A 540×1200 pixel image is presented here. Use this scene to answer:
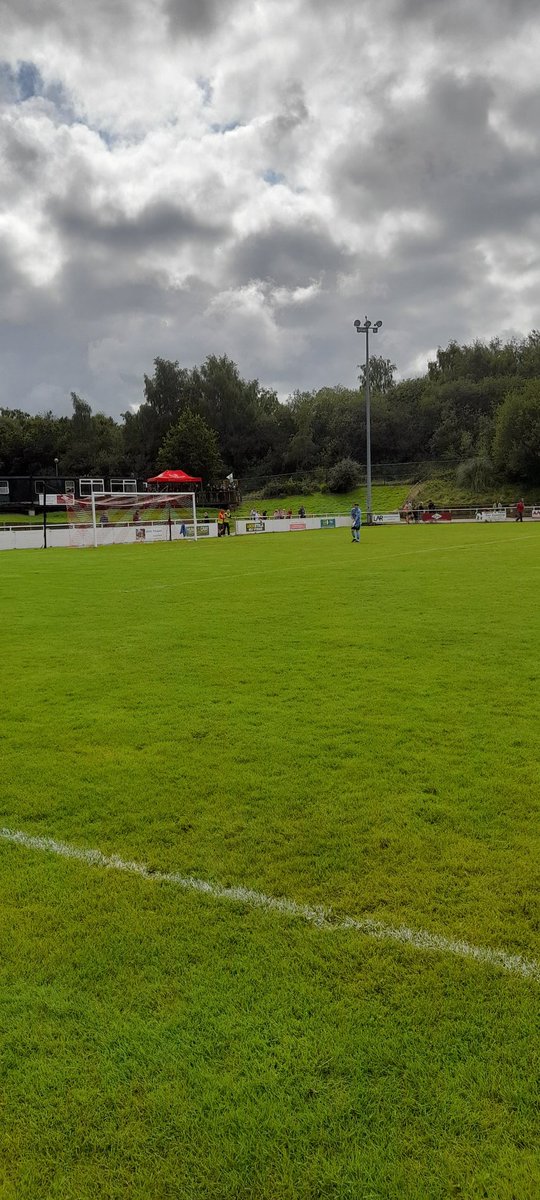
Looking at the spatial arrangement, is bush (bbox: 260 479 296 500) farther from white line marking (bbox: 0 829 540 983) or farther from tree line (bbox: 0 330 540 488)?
white line marking (bbox: 0 829 540 983)

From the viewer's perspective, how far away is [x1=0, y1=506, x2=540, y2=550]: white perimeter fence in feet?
123

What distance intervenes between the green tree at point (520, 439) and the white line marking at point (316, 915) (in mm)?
63921

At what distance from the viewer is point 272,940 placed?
10.3 feet

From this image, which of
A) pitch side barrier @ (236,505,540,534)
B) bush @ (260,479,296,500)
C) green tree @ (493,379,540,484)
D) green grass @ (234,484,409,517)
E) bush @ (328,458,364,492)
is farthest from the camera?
bush @ (260,479,296,500)

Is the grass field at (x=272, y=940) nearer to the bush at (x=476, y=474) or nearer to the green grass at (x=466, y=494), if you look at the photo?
the green grass at (x=466, y=494)

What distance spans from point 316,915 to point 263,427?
87621mm

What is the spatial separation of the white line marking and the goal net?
110ft

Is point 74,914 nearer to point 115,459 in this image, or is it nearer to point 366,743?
point 366,743

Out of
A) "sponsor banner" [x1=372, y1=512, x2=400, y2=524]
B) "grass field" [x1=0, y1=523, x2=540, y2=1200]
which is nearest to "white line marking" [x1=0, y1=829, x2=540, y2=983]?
"grass field" [x1=0, y1=523, x2=540, y2=1200]

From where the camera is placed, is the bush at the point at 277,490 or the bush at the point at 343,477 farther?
the bush at the point at 277,490

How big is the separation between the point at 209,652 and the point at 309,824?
515 cm

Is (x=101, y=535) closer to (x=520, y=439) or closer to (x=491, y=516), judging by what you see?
(x=491, y=516)

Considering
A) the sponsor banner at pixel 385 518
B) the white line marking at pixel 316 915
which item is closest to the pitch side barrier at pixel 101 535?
the sponsor banner at pixel 385 518

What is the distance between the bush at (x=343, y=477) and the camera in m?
69.0
